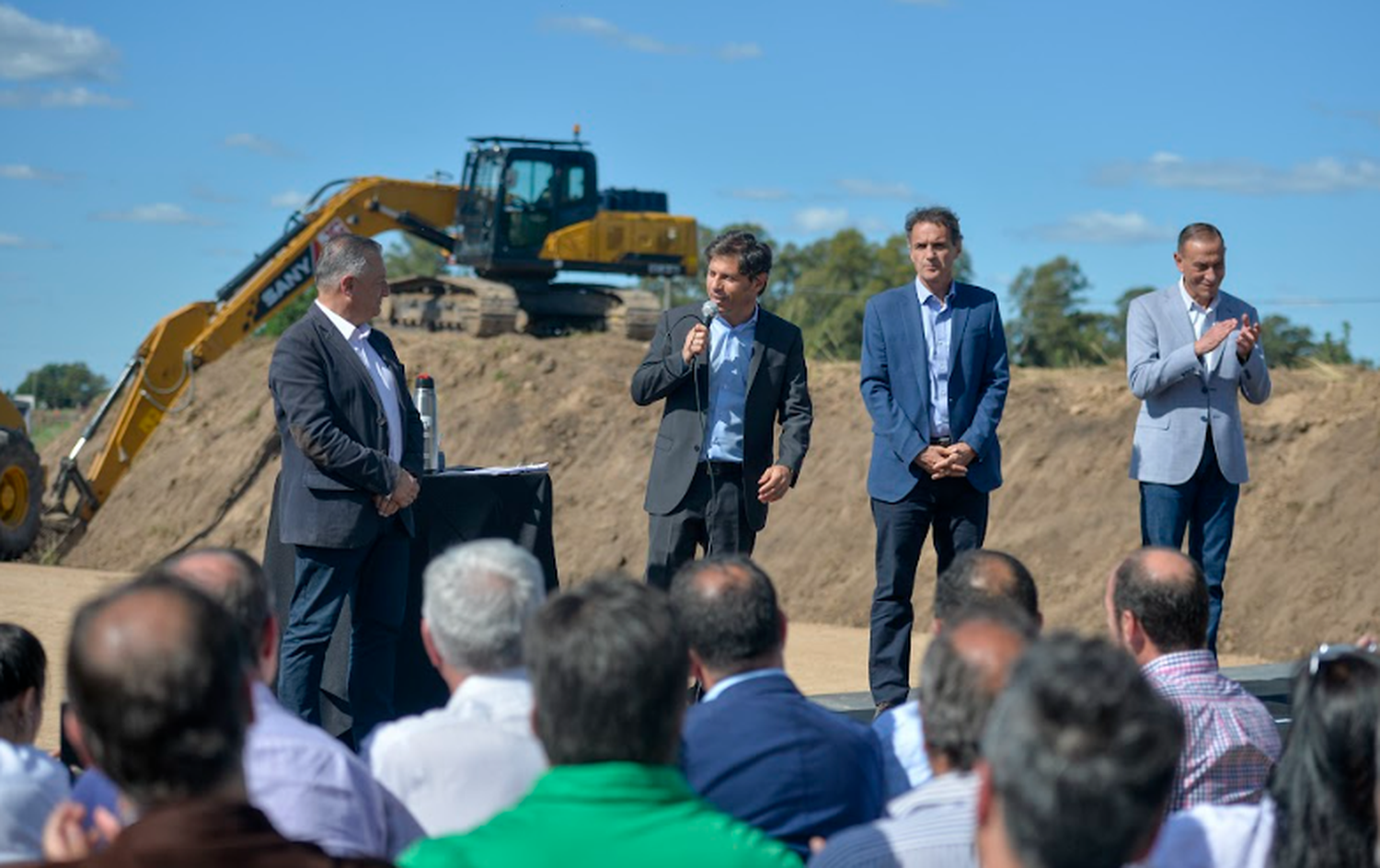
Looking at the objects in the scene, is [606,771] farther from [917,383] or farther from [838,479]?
[838,479]

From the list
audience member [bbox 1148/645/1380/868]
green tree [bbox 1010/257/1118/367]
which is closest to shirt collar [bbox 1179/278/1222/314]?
audience member [bbox 1148/645/1380/868]

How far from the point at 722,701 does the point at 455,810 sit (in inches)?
26.3

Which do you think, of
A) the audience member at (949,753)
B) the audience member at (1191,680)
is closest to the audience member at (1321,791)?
the audience member at (949,753)

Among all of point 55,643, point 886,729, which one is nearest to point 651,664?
point 886,729

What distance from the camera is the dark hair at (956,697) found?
10.1 ft

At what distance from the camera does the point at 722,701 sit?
3.69m

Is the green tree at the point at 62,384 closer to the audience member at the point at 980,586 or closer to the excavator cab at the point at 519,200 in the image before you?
the excavator cab at the point at 519,200

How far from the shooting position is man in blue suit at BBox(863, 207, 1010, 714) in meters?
7.30

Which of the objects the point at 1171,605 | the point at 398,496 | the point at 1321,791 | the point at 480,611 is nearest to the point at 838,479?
the point at 398,496

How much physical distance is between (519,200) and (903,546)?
61.4 feet

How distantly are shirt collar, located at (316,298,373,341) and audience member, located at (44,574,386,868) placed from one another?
4.33 meters

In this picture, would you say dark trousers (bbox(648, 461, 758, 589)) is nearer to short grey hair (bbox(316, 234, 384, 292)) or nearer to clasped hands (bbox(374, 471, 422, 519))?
clasped hands (bbox(374, 471, 422, 519))

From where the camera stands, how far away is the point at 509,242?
83.4ft

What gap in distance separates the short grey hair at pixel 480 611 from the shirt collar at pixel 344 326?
3325 mm
